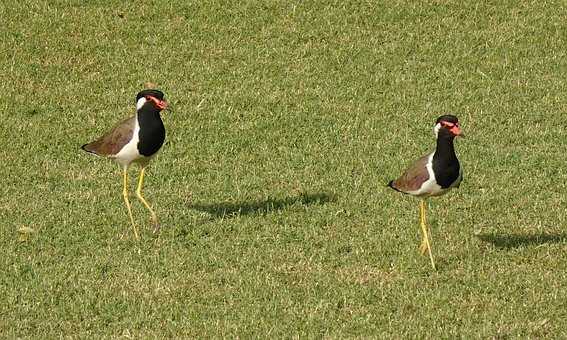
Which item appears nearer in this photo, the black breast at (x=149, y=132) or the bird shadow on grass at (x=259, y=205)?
the black breast at (x=149, y=132)

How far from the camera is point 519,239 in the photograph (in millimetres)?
11484

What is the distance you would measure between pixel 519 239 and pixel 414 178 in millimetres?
1367

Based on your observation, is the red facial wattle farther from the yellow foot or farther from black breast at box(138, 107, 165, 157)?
black breast at box(138, 107, 165, 157)

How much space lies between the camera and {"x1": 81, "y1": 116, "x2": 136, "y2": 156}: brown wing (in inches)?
471

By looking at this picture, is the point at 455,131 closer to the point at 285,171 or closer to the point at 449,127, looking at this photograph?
the point at 449,127

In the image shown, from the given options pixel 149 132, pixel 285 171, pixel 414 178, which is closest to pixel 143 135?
pixel 149 132

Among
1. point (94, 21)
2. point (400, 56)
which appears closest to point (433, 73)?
point (400, 56)

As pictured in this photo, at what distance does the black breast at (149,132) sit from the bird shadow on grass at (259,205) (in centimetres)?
106

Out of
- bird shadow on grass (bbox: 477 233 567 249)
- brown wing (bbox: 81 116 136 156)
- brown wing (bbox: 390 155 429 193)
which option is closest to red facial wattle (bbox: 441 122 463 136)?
brown wing (bbox: 390 155 429 193)

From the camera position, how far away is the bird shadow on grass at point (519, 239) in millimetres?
11336

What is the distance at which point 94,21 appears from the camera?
62.5 ft

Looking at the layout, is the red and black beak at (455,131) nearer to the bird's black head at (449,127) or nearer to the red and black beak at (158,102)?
the bird's black head at (449,127)

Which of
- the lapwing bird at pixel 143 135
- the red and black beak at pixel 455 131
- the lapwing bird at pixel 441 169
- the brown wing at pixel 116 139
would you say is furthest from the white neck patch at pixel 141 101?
the red and black beak at pixel 455 131

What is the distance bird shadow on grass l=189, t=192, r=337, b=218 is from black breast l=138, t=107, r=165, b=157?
3.46ft
